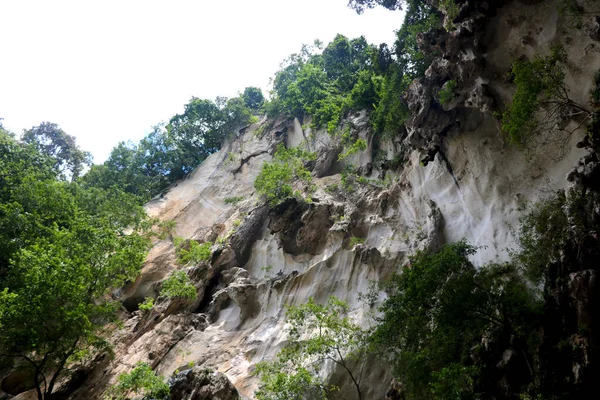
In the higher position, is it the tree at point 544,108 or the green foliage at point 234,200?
the tree at point 544,108

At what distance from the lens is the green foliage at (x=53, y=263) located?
52.2ft

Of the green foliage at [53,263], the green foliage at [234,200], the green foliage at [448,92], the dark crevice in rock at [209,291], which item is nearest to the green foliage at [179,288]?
the dark crevice in rock at [209,291]

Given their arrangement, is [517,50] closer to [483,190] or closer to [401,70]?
[483,190]

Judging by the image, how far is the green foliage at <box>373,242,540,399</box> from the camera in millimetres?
10484

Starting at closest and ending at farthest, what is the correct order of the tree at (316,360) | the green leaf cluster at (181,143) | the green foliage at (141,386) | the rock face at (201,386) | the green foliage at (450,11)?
the tree at (316,360) < the rock face at (201,386) < the green foliage at (141,386) < the green foliage at (450,11) < the green leaf cluster at (181,143)

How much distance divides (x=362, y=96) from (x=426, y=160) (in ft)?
31.9

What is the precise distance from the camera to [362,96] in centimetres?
2614

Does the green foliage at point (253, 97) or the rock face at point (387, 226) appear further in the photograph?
the green foliage at point (253, 97)

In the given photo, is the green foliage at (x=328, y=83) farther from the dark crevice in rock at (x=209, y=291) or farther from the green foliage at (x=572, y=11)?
the green foliage at (x=572, y=11)

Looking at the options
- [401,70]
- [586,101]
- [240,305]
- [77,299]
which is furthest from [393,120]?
[77,299]

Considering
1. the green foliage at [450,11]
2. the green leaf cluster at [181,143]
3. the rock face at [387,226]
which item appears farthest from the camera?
the green leaf cluster at [181,143]

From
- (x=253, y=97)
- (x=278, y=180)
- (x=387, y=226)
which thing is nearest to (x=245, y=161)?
(x=278, y=180)

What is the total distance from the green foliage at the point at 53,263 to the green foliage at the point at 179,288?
1.91 meters

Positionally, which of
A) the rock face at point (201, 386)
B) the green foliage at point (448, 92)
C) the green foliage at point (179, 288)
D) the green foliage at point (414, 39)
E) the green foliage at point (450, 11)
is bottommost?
the rock face at point (201, 386)
